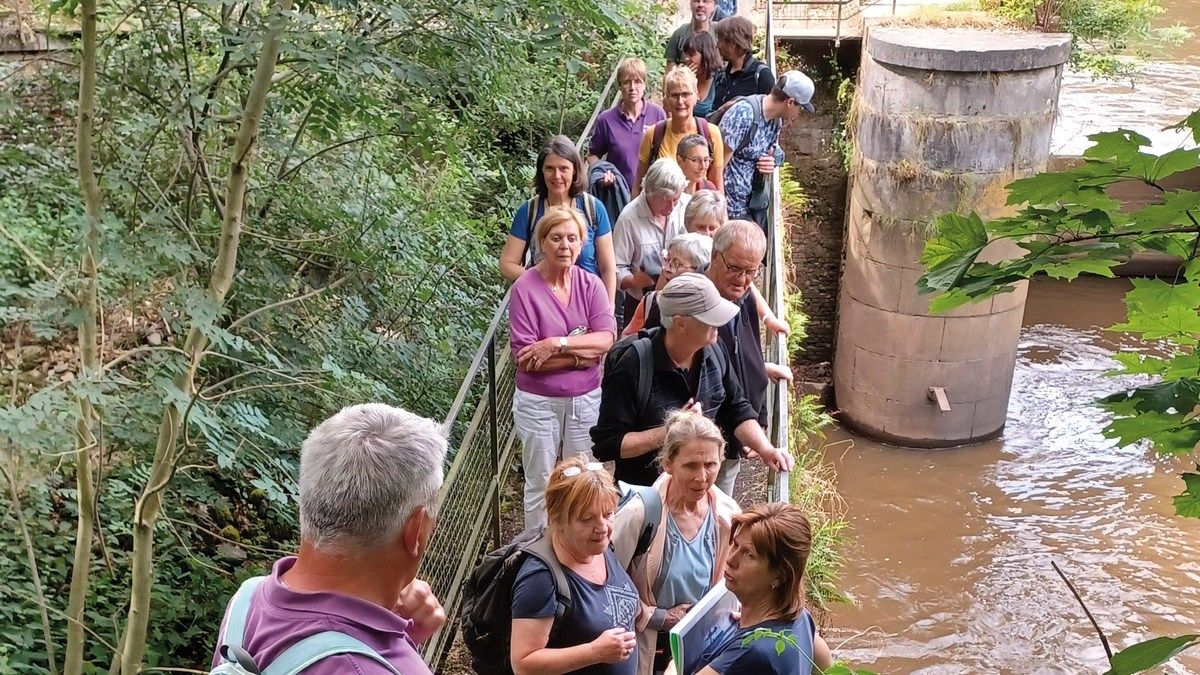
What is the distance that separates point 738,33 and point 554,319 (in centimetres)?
343

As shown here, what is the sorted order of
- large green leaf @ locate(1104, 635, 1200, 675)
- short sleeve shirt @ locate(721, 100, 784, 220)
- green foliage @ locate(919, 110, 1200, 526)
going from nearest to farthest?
large green leaf @ locate(1104, 635, 1200, 675) < green foliage @ locate(919, 110, 1200, 526) < short sleeve shirt @ locate(721, 100, 784, 220)

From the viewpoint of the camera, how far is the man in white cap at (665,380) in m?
3.27

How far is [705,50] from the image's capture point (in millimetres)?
6648

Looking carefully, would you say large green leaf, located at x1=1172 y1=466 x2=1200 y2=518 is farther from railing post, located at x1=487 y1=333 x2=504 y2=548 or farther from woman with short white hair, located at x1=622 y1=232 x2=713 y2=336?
railing post, located at x1=487 y1=333 x2=504 y2=548

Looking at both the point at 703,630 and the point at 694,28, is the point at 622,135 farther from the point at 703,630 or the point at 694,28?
the point at 703,630

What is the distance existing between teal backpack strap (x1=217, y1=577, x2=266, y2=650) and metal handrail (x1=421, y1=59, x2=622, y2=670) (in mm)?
1762

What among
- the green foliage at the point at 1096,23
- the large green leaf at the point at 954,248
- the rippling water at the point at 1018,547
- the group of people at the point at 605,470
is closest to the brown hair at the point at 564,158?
the group of people at the point at 605,470

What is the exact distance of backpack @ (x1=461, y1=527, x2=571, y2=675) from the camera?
8.70 ft

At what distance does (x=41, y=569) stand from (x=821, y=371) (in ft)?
40.4

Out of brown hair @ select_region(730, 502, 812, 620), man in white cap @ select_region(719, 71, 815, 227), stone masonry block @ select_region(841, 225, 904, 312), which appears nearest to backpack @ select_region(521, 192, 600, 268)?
man in white cap @ select_region(719, 71, 815, 227)

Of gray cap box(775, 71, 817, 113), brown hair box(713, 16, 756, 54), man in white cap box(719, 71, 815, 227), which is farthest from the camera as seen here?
brown hair box(713, 16, 756, 54)

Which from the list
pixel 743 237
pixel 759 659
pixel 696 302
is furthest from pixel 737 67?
pixel 759 659

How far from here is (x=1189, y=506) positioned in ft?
5.69

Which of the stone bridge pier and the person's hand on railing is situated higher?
the person's hand on railing
